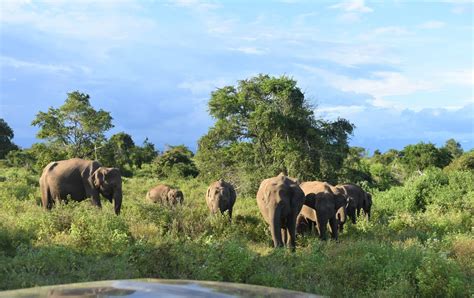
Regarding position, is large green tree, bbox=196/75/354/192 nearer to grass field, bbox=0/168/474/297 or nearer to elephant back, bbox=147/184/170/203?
elephant back, bbox=147/184/170/203

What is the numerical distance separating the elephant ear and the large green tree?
11.9 metres

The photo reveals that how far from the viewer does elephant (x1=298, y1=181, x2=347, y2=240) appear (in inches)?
560

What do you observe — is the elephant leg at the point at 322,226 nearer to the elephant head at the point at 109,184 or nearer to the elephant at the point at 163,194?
the elephant head at the point at 109,184

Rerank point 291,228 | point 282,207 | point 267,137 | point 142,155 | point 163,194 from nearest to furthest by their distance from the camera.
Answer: point 282,207
point 291,228
point 163,194
point 267,137
point 142,155

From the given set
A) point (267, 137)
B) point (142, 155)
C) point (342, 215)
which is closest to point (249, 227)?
point (342, 215)

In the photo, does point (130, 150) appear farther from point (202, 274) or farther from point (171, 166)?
point (202, 274)

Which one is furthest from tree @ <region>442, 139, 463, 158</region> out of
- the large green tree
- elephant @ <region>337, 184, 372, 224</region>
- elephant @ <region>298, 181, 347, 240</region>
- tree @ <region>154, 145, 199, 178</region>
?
elephant @ <region>298, 181, 347, 240</region>

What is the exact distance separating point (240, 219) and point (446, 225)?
6303 mm

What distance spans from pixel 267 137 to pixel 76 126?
15265mm

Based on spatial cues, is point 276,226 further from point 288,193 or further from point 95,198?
point 95,198

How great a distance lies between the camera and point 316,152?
27000 millimetres

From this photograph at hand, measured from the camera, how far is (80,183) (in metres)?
16.3

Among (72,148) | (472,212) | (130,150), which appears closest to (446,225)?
(472,212)

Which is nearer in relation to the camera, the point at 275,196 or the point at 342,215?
the point at 275,196
